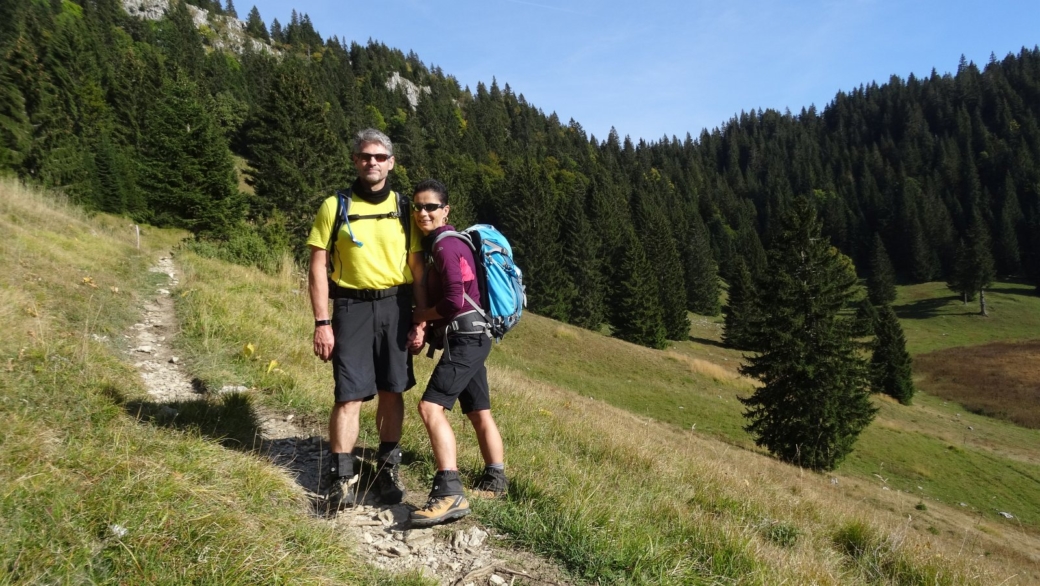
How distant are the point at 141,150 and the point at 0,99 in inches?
491

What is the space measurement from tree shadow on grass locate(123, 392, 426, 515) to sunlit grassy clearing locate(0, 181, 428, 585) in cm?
18

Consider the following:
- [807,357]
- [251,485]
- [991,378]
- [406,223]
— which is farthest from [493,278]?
[991,378]

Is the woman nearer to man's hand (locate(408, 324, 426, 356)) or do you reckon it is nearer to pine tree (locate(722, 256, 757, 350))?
man's hand (locate(408, 324, 426, 356))

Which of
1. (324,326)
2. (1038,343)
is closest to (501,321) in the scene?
(324,326)

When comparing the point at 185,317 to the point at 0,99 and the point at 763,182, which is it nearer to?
the point at 0,99

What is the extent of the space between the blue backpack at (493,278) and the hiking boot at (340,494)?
51.8 inches

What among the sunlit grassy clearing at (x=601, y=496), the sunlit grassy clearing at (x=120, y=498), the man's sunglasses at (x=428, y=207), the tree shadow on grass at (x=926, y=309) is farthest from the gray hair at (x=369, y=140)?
the tree shadow on grass at (x=926, y=309)

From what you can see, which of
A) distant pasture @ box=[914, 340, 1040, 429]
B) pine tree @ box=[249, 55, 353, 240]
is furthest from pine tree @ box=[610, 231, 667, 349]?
pine tree @ box=[249, 55, 353, 240]

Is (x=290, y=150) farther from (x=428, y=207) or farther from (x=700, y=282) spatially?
(x=700, y=282)

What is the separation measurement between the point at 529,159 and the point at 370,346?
269 feet

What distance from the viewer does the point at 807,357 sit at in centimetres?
2266

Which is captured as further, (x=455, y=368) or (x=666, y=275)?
(x=666, y=275)

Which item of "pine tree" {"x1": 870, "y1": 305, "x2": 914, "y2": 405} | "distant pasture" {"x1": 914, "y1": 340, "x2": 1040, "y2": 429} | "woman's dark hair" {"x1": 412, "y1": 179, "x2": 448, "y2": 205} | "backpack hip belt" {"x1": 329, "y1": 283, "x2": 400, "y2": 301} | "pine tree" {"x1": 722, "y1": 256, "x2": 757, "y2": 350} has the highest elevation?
"woman's dark hair" {"x1": 412, "y1": 179, "x2": 448, "y2": 205}

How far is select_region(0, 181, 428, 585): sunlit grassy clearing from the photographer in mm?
1975
